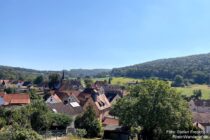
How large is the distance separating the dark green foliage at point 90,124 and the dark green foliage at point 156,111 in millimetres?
7128

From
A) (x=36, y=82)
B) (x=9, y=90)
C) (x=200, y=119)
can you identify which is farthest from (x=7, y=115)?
(x=36, y=82)

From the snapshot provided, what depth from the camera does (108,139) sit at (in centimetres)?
4384

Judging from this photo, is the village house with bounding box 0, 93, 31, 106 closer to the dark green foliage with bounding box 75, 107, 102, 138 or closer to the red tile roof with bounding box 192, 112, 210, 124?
the dark green foliage with bounding box 75, 107, 102, 138

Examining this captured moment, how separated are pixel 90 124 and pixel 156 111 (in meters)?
12.2

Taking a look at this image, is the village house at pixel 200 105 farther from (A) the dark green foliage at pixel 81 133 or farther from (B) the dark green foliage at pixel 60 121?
(A) the dark green foliage at pixel 81 133

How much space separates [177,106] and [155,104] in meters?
2.71

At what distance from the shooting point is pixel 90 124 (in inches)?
1779

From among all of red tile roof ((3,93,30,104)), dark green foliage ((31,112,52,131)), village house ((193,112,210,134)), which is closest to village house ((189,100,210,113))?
village house ((193,112,210,134))

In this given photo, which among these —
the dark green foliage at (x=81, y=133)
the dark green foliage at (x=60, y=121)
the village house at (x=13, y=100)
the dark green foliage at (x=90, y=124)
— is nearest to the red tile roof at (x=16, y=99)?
the village house at (x=13, y=100)

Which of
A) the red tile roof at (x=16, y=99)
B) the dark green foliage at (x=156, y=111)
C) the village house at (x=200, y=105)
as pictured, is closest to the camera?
the dark green foliage at (x=156, y=111)

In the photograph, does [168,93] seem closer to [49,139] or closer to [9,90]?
[49,139]

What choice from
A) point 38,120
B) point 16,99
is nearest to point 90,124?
point 38,120

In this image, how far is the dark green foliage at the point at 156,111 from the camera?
36281 mm

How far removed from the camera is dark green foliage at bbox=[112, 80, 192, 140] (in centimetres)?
3628
